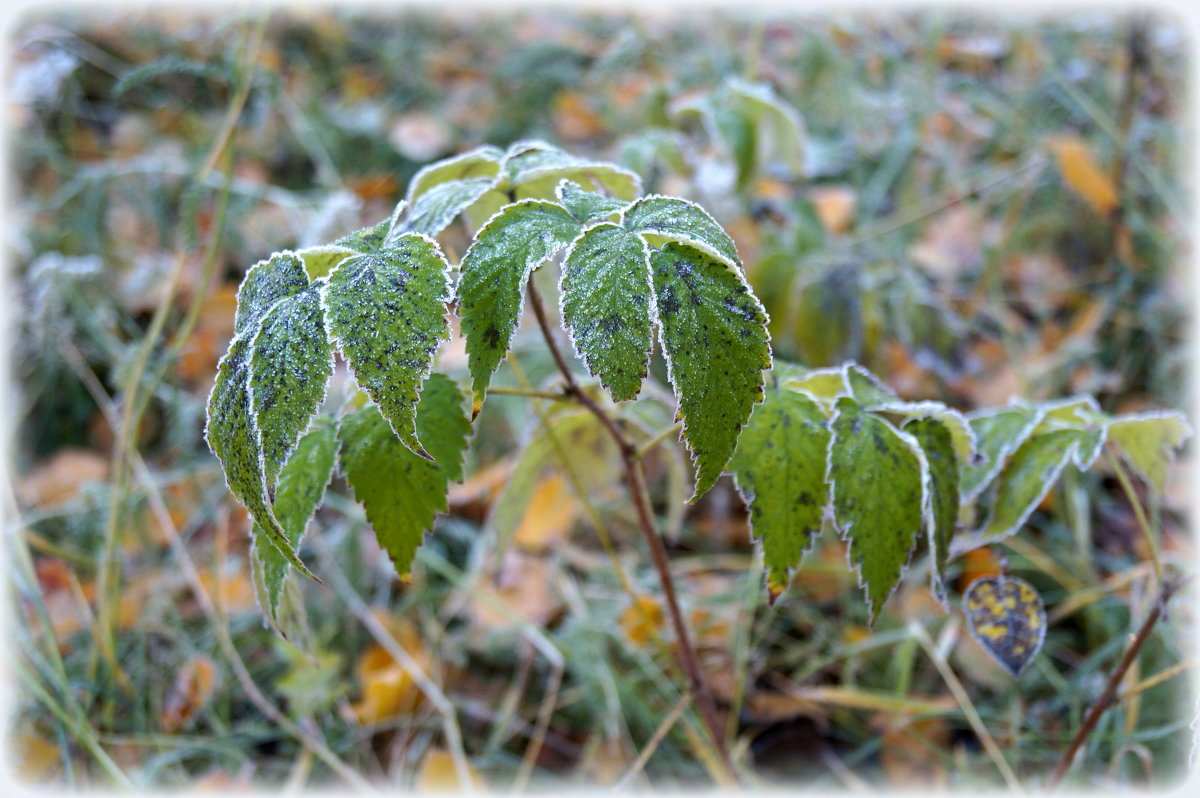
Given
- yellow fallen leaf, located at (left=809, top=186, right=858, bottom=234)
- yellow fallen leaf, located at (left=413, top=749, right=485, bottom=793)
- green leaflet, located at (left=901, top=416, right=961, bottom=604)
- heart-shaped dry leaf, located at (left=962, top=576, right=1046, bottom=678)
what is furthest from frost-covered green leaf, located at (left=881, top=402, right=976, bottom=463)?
yellow fallen leaf, located at (left=809, top=186, right=858, bottom=234)

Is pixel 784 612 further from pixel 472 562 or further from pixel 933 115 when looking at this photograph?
pixel 933 115

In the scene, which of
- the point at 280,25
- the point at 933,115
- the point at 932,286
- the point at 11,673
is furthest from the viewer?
the point at 280,25

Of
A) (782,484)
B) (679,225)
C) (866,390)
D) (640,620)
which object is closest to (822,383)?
(866,390)

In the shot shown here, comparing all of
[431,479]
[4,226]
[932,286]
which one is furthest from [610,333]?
[4,226]

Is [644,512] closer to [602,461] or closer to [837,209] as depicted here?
[602,461]

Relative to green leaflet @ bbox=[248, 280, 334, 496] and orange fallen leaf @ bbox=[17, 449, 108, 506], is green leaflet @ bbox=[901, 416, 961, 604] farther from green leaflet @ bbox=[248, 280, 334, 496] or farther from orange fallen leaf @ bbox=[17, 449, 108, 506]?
orange fallen leaf @ bbox=[17, 449, 108, 506]

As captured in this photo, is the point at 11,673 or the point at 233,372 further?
the point at 11,673

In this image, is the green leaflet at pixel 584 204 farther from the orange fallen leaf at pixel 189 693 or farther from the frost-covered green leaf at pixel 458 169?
the orange fallen leaf at pixel 189 693
